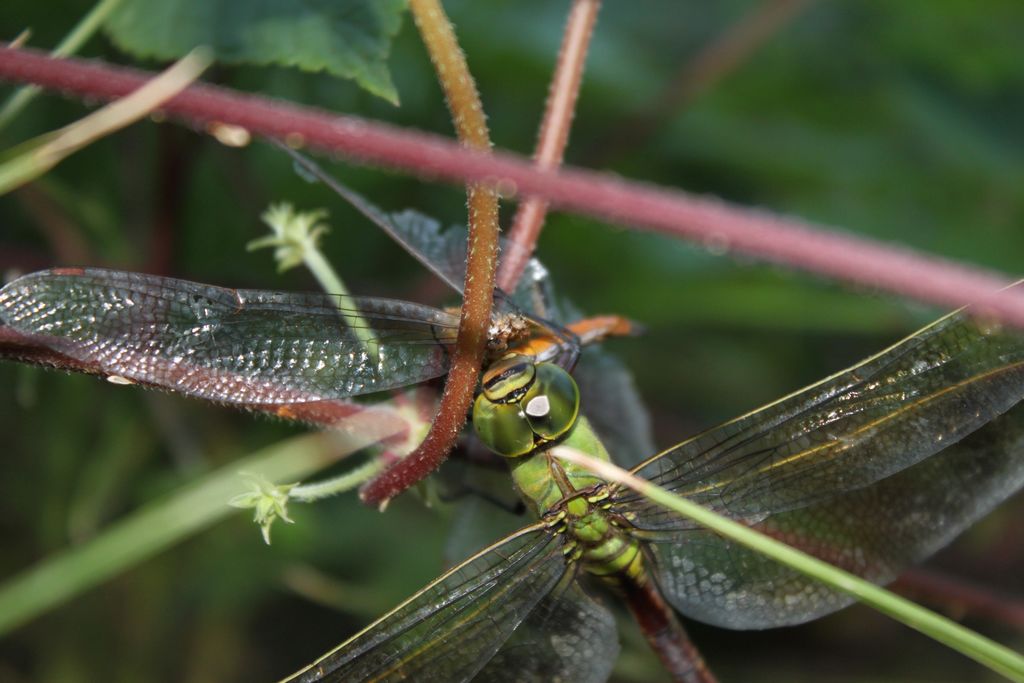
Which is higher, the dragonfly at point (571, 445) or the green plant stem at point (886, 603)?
the dragonfly at point (571, 445)

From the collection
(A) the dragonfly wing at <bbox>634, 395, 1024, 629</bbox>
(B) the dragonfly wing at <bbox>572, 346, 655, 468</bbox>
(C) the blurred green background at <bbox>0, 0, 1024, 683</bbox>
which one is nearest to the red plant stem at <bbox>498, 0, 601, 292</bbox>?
(B) the dragonfly wing at <bbox>572, 346, 655, 468</bbox>

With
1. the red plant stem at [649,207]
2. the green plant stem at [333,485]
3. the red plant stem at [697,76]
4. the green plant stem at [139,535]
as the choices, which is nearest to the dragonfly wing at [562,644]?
the green plant stem at [333,485]

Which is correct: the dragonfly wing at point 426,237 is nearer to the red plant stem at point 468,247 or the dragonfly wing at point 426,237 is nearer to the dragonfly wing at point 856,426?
the red plant stem at point 468,247

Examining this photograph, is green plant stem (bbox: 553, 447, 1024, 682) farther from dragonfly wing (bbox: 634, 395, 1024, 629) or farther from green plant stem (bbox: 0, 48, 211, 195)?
green plant stem (bbox: 0, 48, 211, 195)

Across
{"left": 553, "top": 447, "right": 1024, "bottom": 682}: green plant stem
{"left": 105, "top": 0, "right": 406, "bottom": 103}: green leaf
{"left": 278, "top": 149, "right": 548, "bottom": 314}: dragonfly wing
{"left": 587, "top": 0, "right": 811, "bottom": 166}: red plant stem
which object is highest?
{"left": 587, "top": 0, "right": 811, "bottom": 166}: red plant stem

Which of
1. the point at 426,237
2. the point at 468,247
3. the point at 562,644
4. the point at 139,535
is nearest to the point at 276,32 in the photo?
the point at 426,237

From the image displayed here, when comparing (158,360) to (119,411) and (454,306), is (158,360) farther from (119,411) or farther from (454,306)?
(119,411)

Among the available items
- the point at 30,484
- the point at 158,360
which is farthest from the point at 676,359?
the point at 158,360
